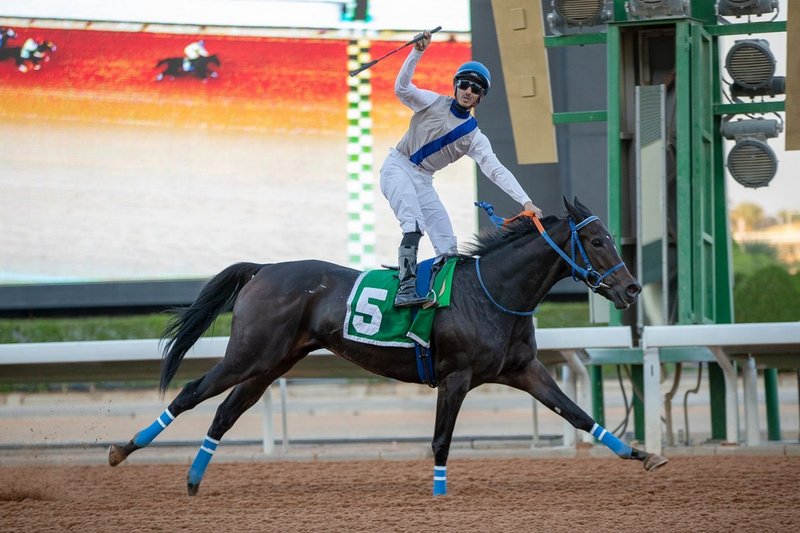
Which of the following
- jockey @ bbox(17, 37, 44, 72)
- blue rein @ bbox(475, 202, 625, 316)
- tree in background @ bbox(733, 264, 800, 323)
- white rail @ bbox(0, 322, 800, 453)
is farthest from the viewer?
tree in background @ bbox(733, 264, 800, 323)

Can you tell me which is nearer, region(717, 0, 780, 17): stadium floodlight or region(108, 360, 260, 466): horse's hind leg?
region(108, 360, 260, 466): horse's hind leg

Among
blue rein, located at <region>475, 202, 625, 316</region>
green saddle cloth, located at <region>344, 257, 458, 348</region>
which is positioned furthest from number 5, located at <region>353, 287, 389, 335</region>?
blue rein, located at <region>475, 202, 625, 316</region>

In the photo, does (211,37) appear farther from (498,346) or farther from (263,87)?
(498,346)

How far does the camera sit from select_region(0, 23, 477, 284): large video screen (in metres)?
10.0

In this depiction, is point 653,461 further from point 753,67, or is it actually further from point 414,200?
point 753,67

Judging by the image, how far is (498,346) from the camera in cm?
549

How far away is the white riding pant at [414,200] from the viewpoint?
5742 mm

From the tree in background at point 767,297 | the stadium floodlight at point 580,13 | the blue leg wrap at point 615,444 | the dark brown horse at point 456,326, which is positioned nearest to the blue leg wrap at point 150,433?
the dark brown horse at point 456,326

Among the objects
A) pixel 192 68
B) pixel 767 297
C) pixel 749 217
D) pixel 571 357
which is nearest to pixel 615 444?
pixel 571 357

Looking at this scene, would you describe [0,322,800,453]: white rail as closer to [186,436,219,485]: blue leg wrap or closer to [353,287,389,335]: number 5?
[186,436,219,485]: blue leg wrap

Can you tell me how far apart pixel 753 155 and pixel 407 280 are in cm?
324

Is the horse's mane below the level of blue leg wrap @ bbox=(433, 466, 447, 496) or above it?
above

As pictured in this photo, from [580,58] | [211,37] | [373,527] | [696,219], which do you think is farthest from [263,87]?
[373,527]

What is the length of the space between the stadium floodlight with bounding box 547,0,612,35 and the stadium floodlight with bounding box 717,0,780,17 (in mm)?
729
